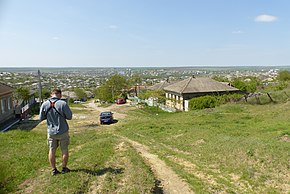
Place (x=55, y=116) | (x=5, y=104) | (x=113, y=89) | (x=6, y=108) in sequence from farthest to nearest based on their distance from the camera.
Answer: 1. (x=113, y=89)
2. (x=6, y=108)
3. (x=5, y=104)
4. (x=55, y=116)

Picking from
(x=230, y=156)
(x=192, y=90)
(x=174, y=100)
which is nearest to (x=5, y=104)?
(x=230, y=156)

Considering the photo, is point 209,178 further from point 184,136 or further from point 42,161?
point 184,136

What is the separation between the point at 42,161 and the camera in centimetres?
767

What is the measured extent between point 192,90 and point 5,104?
23.1 meters

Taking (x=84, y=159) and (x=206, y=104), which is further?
(x=206, y=104)

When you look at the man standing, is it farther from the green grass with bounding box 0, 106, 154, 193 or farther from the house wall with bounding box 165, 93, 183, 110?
the house wall with bounding box 165, 93, 183, 110

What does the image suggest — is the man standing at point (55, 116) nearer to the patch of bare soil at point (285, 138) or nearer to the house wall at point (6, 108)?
the patch of bare soil at point (285, 138)

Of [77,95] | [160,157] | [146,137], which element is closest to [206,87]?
[146,137]

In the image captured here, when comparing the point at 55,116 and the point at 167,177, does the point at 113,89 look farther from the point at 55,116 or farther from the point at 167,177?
the point at 55,116

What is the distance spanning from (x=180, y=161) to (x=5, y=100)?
20566mm

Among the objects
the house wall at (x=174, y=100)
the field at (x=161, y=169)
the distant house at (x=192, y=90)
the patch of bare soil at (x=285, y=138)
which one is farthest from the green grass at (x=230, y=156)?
the house wall at (x=174, y=100)

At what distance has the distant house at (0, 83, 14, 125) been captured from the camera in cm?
2239

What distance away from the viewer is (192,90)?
117 ft

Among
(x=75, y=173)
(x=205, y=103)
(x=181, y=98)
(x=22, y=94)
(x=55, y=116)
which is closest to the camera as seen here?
(x=55, y=116)
